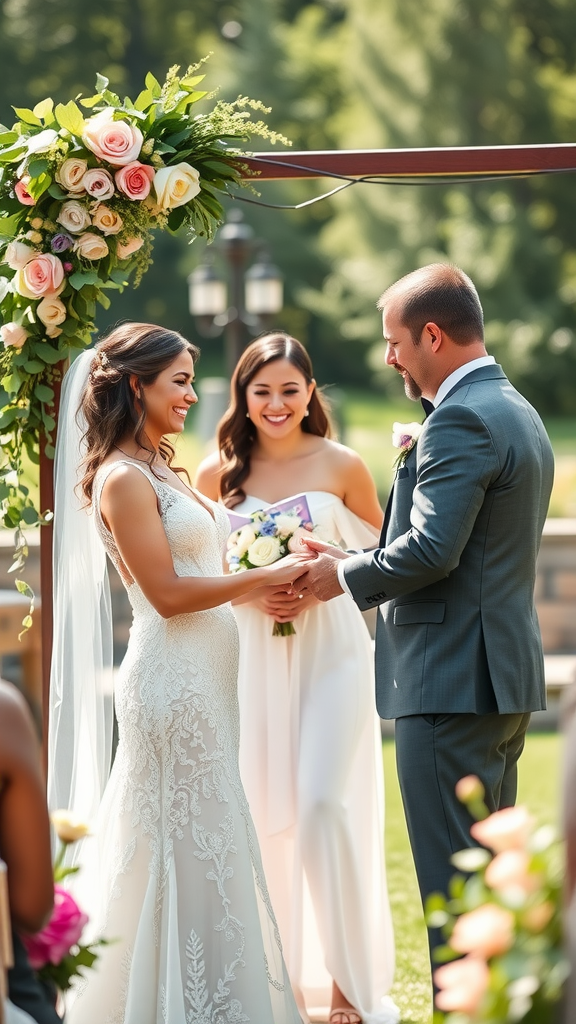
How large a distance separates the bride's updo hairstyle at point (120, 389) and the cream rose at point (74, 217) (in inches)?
16.0

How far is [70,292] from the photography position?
432 cm

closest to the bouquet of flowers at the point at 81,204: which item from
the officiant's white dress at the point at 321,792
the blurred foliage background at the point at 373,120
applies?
the officiant's white dress at the point at 321,792

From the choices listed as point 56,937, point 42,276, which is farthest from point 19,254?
point 56,937

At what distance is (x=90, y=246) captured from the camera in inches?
167

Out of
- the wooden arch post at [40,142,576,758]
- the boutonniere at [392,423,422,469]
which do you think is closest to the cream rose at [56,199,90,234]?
the wooden arch post at [40,142,576,758]

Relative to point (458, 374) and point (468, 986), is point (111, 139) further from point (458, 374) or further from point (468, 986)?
point (468, 986)

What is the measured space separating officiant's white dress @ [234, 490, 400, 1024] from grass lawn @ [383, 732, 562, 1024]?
0.45 feet

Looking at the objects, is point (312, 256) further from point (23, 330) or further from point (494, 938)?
point (494, 938)

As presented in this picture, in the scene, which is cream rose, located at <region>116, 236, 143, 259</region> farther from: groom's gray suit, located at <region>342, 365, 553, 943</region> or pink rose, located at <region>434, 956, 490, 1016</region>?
pink rose, located at <region>434, 956, 490, 1016</region>

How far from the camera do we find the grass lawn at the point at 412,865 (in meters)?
4.95

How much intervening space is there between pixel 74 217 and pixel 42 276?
0.74 feet

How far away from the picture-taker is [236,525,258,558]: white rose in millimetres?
4773

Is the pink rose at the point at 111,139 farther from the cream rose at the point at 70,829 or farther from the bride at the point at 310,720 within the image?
the cream rose at the point at 70,829

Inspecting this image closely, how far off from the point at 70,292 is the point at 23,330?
0.69 feet
